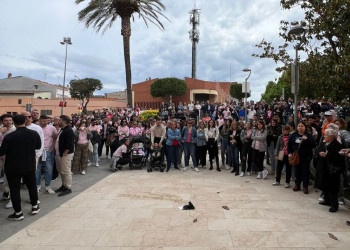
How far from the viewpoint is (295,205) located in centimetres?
529

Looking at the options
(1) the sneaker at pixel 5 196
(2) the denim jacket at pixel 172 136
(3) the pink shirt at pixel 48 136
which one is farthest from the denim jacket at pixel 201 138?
(1) the sneaker at pixel 5 196

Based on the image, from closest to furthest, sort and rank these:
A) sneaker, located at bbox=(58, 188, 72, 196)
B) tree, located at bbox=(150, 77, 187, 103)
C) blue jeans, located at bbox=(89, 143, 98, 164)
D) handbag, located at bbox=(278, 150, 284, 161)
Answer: sneaker, located at bbox=(58, 188, 72, 196), handbag, located at bbox=(278, 150, 284, 161), blue jeans, located at bbox=(89, 143, 98, 164), tree, located at bbox=(150, 77, 187, 103)

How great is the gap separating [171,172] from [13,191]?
5.03 m

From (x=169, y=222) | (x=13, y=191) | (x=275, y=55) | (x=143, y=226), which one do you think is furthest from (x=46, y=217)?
Answer: (x=275, y=55)

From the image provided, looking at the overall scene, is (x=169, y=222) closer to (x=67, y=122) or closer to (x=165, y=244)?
(x=165, y=244)

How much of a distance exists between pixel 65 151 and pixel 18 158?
144cm

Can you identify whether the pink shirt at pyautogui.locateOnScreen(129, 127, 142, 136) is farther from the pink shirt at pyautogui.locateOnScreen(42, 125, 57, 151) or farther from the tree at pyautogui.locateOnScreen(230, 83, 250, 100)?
the tree at pyautogui.locateOnScreen(230, 83, 250, 100)

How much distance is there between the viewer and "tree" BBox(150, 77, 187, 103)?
34.8 m

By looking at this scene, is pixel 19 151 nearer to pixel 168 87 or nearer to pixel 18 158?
pixel 18 158

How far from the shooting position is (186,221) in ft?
14.5

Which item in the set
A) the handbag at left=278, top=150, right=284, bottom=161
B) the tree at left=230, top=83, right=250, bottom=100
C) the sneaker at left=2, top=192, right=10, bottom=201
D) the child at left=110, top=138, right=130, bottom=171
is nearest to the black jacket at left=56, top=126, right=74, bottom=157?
the sneaker at left=2, top=192, right=10, bottom=201

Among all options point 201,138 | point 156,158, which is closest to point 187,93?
point 201,138

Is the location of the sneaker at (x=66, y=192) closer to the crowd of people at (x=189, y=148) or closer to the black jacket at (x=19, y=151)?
the crowd of people at (x=189, y=148)

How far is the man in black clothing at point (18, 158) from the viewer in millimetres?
4445
